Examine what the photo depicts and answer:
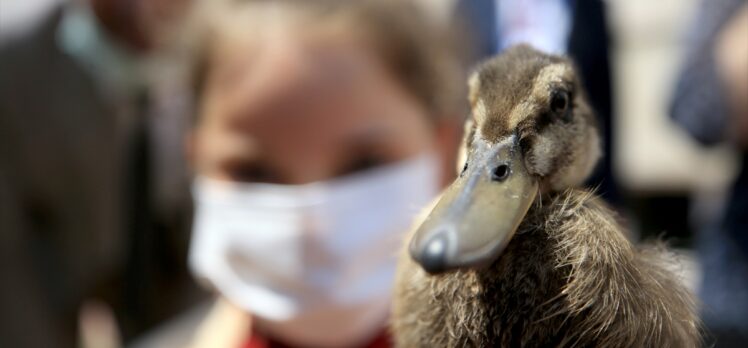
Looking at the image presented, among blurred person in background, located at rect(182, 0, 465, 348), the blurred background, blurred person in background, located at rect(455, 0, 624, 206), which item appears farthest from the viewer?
blurred person in background, located at rect(182, 0, 465, 348)

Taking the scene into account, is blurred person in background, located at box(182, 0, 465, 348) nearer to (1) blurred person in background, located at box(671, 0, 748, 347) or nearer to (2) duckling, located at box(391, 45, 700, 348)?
(1) blurred person in background, located at box(671, 0, 748, 347)

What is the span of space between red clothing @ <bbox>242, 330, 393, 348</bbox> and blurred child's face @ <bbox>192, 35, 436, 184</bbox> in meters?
0.32

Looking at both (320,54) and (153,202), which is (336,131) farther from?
(153,202)

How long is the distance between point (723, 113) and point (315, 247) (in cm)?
78

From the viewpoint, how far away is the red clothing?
1.43 metres

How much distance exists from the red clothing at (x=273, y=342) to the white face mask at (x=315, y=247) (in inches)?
0.8

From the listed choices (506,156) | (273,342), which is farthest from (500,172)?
(273,342)

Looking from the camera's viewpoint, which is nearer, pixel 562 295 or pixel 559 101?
pixel 562 295

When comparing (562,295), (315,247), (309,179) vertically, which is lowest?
(315,247)

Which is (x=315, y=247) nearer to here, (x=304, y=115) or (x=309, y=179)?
(x=309, y=179)

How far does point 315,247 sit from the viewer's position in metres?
1.40

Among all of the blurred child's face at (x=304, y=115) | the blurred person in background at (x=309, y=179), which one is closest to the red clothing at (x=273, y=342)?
the blurred person in background at (x=309, y=179)

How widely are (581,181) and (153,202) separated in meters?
2.25

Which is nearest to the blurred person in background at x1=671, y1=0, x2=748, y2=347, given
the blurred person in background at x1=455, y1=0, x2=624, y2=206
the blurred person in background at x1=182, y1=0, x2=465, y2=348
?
the blurred person in background at x1=455, y1=0, x2=624, y2=206
